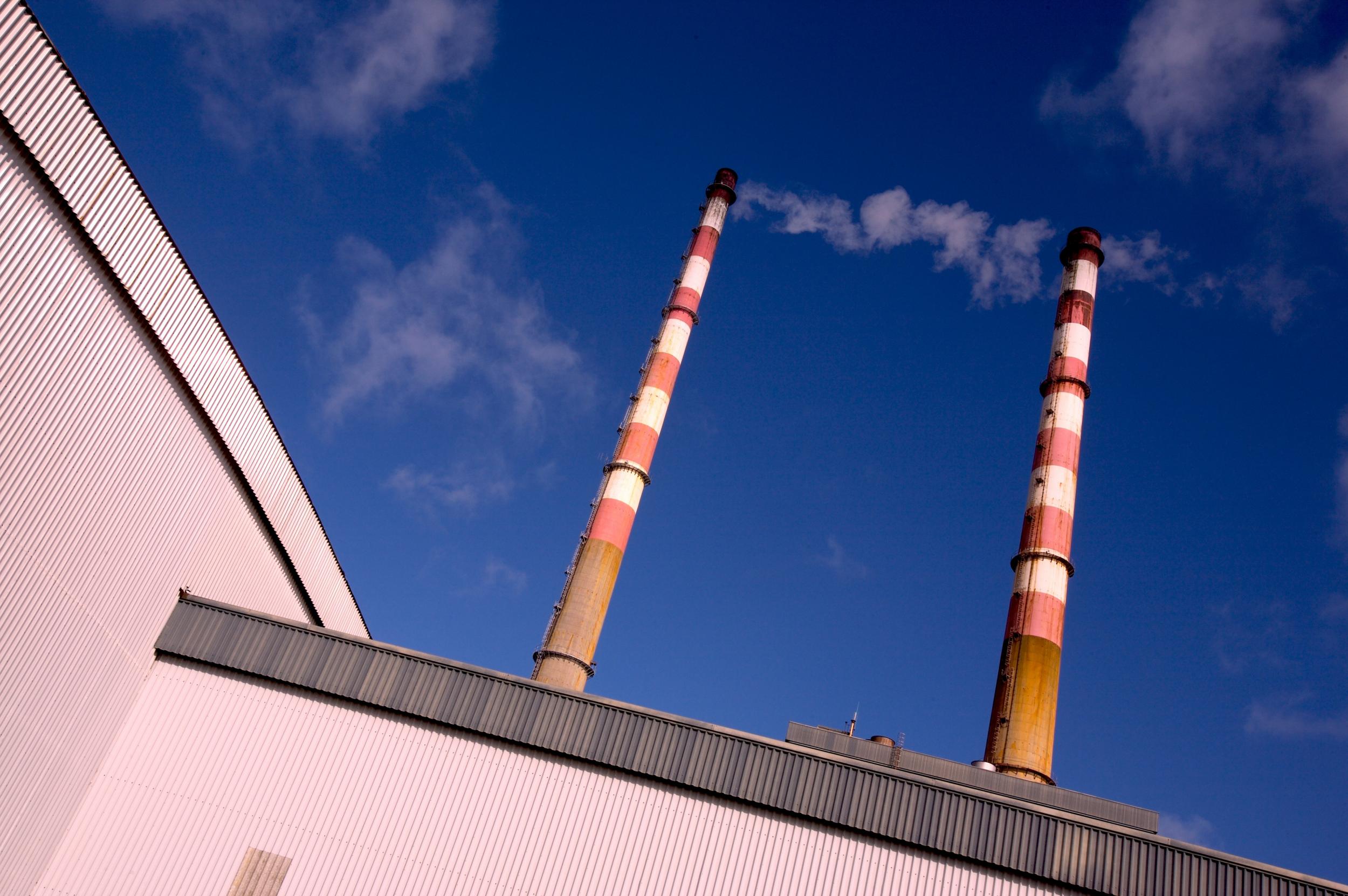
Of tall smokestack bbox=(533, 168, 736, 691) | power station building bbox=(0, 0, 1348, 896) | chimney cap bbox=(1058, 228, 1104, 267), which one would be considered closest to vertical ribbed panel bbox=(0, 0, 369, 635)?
power station building bbox=(0, 0, 1348, 896)

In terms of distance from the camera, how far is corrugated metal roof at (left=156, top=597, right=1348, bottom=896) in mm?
12148

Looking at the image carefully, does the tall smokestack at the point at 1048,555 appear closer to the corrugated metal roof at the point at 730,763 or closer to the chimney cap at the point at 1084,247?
the chimney cap at the point at 1084,247

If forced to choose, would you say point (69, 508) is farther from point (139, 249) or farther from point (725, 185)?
point (725, 185)

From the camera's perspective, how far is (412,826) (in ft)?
43.5

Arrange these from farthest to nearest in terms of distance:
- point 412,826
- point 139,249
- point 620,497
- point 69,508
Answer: point 620,497
point 412,826
point 139,249
point 69,508

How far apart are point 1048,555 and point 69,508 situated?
2054cm

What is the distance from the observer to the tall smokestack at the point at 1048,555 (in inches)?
841

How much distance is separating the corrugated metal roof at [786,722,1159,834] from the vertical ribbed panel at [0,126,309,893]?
10.2 m

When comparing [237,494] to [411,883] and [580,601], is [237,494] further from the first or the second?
[580,601]

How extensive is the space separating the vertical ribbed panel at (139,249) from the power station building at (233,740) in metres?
0.04

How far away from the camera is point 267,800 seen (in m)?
13.4

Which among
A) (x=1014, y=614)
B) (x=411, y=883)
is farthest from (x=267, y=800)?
(x=1014, y=614)

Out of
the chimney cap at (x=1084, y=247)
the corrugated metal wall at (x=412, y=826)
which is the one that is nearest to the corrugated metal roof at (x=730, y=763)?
the corrugated metal wall at (x=412, y=826)

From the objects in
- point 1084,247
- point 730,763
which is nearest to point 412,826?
point 730,763
